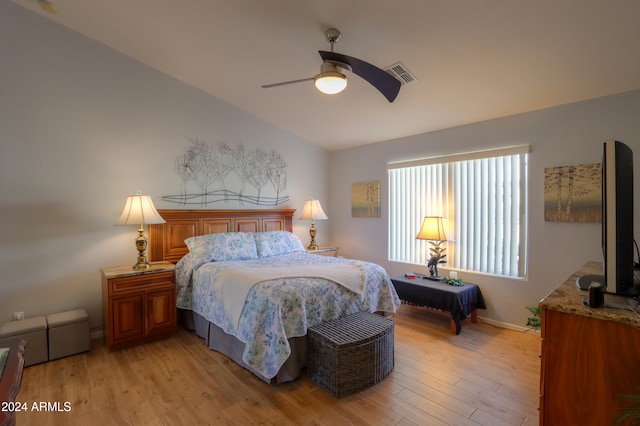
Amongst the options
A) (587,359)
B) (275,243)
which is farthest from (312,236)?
(587,359)

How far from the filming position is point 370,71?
2178 millimetres

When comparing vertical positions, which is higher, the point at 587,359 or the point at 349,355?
the point at 587,359

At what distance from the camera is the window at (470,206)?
3467 mm

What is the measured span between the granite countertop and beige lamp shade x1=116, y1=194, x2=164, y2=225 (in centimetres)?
333

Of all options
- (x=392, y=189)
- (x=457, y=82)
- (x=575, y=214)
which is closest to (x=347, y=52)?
(x=457, y=82)

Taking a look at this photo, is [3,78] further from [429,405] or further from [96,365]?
[429,405]

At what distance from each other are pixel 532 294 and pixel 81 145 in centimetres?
511

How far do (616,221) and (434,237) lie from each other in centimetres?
254

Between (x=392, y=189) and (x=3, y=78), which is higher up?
(x=3, y=78)

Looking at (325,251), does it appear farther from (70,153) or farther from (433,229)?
(70,153)

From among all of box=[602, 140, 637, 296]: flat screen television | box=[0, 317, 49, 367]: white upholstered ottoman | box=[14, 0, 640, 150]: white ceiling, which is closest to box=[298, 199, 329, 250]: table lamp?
box=[14, 0, 640, 150]: white ceiling

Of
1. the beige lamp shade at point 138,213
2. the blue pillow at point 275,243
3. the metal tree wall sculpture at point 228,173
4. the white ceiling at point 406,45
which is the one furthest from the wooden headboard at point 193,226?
the white ceiling at point 406,45

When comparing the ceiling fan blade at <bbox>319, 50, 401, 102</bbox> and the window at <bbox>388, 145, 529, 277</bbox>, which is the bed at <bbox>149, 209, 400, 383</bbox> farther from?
the ceiling fan blade at <bbox>319, 50, 401, 102</bbox>

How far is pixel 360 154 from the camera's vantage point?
5145mm
